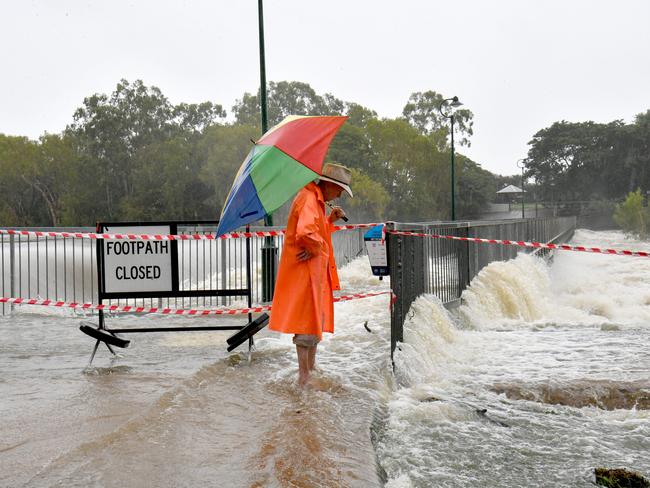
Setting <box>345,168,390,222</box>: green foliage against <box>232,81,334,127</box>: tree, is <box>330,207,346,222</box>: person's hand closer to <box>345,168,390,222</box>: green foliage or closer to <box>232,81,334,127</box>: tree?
<box>345,168,390,222</box>: green foliage

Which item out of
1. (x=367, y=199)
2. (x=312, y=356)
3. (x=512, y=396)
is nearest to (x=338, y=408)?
(x=312, y=356)

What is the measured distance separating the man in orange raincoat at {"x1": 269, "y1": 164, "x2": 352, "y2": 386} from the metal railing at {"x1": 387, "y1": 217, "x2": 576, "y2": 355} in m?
1.20

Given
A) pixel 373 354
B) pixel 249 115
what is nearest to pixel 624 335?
pixel 373 354

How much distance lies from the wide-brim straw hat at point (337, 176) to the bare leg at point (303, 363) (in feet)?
4.47

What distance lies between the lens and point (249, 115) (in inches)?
4077

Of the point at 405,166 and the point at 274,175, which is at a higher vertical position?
the point at 405,166

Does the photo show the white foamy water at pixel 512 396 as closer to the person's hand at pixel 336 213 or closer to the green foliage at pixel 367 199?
the person's hand at pixel 336 213

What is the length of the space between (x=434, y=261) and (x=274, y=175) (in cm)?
426

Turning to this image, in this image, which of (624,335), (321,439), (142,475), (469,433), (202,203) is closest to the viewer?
(142,475)

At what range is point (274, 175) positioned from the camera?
5832 mm

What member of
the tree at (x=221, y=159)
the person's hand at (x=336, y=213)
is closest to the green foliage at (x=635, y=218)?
the tree at (x=221, y=159)

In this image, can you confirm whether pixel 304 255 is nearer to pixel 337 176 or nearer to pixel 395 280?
pixel 337 176

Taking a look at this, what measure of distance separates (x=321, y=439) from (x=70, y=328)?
6487 millimetres

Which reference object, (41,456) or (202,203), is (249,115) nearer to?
(202,203)
